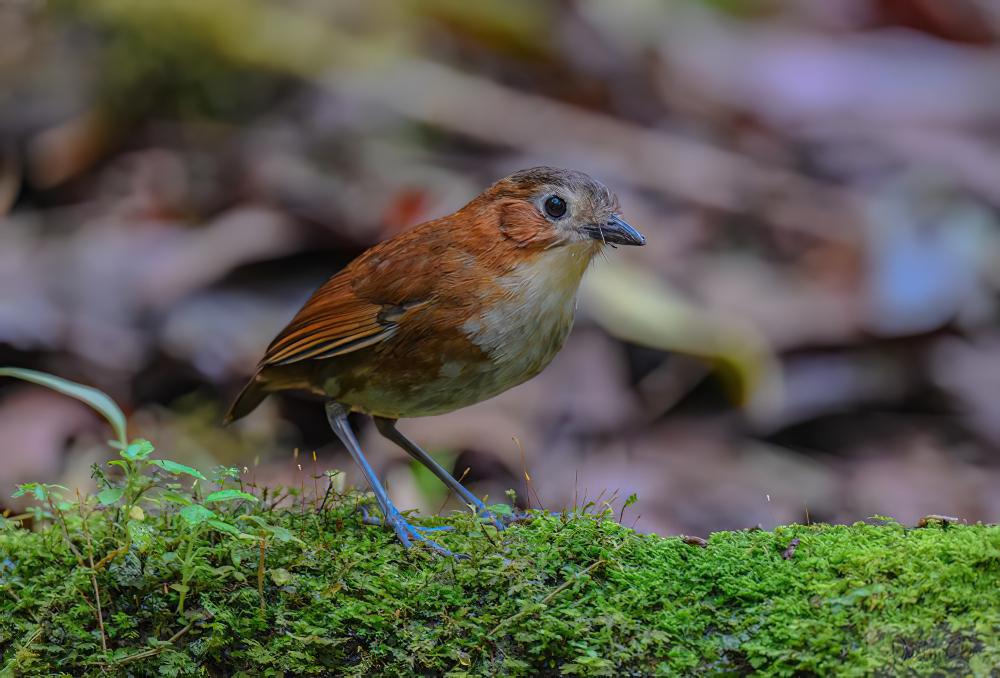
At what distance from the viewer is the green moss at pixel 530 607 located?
247 cm

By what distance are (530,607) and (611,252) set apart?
12.0 ft

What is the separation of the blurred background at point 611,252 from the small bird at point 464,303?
1267mm

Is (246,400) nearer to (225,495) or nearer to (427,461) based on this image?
(427,461)

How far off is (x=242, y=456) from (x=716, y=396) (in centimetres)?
224

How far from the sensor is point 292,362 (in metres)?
3.67

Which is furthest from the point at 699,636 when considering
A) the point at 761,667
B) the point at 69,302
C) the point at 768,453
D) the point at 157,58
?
the point at 157,58

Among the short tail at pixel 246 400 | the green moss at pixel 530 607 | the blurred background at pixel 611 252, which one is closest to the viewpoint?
the green moss at pixel 530 607

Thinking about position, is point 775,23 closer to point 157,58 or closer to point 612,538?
point 157,58

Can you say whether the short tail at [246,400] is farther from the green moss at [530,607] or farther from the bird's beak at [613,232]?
the bird's beak at [613,232]

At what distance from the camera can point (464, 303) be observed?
131 inches

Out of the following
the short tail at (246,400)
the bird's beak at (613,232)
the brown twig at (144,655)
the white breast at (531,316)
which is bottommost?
the brown twig at (144,655)

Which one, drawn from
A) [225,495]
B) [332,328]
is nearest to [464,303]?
[332,328]

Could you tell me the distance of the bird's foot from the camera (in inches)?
114

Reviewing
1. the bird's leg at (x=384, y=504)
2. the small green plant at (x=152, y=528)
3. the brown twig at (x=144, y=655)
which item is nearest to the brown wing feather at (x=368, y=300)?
the bird's leg at (x=384, y=504)
